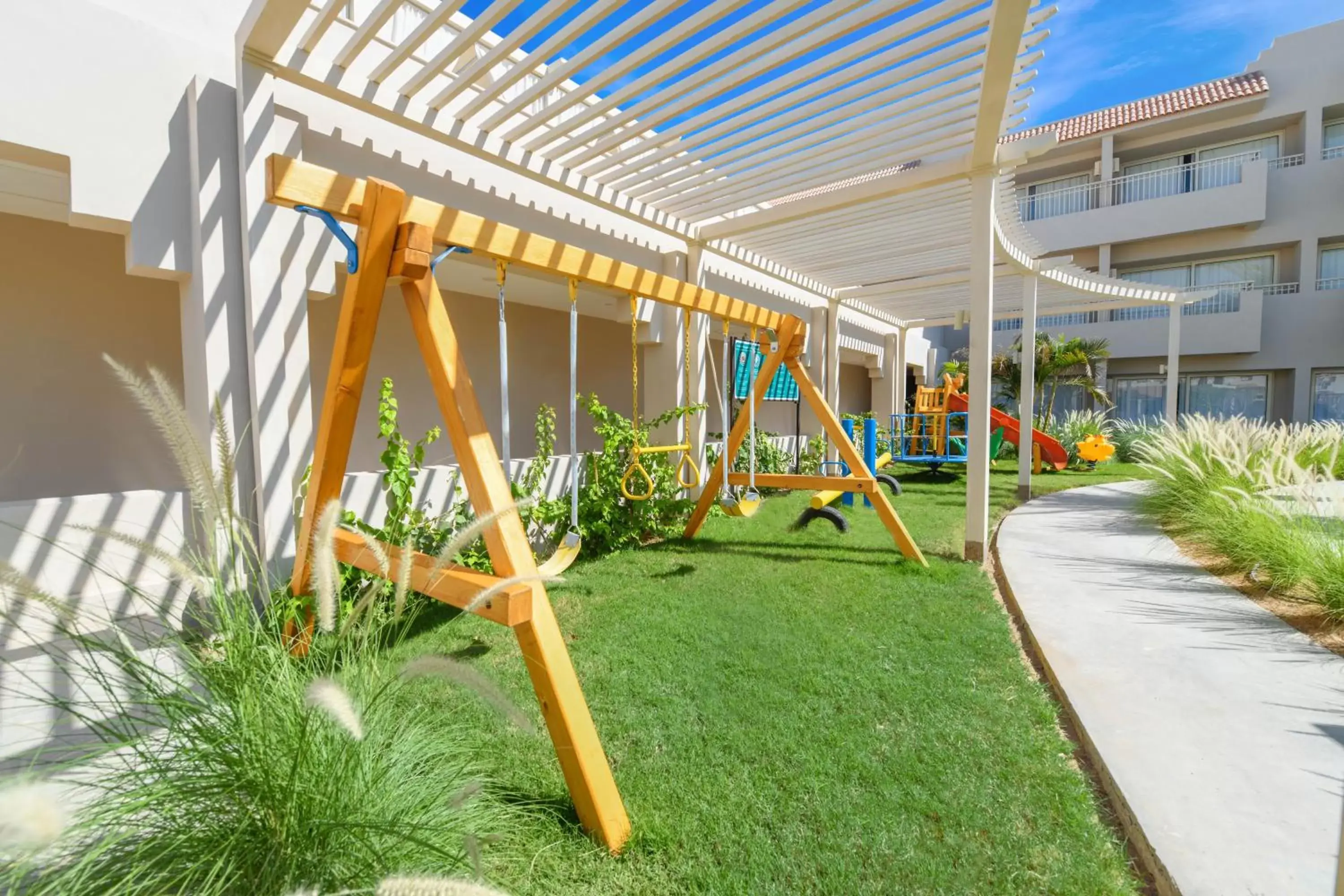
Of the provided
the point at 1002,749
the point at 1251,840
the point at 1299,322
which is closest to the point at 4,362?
the point at 1002,749

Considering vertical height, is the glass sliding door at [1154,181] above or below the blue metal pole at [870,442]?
above

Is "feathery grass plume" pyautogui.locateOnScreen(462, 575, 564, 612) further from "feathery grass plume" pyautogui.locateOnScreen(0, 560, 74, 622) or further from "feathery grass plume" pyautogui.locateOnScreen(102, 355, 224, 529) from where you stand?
"feathery grass plume" pyautogui.locateOnScreen(0, 560, 74, 622)

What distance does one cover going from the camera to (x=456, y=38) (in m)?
3.37

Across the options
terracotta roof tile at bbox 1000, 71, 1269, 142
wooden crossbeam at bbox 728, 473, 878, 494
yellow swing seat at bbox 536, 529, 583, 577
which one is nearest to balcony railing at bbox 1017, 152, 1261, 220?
terracotta roof tile at bbox 1000, 71, 1269, 142

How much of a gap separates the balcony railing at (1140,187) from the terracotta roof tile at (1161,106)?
151cm

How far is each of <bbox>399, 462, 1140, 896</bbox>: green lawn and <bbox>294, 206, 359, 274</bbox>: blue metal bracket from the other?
1847mm

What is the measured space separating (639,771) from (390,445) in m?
2.50

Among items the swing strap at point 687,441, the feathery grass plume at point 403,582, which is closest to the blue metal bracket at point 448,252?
the feathery grass plume at point 403,582

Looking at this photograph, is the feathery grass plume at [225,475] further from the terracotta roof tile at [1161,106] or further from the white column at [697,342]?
the terracotta roof tile at [1161,106]

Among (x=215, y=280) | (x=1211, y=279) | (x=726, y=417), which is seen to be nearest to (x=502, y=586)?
(x=215, y=280)

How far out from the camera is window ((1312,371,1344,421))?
1541 centimetres

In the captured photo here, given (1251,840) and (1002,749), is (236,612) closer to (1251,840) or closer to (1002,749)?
(1002,749)

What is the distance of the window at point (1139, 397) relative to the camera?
703 inches

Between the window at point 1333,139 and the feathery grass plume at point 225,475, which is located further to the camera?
the window at point 1333,139
